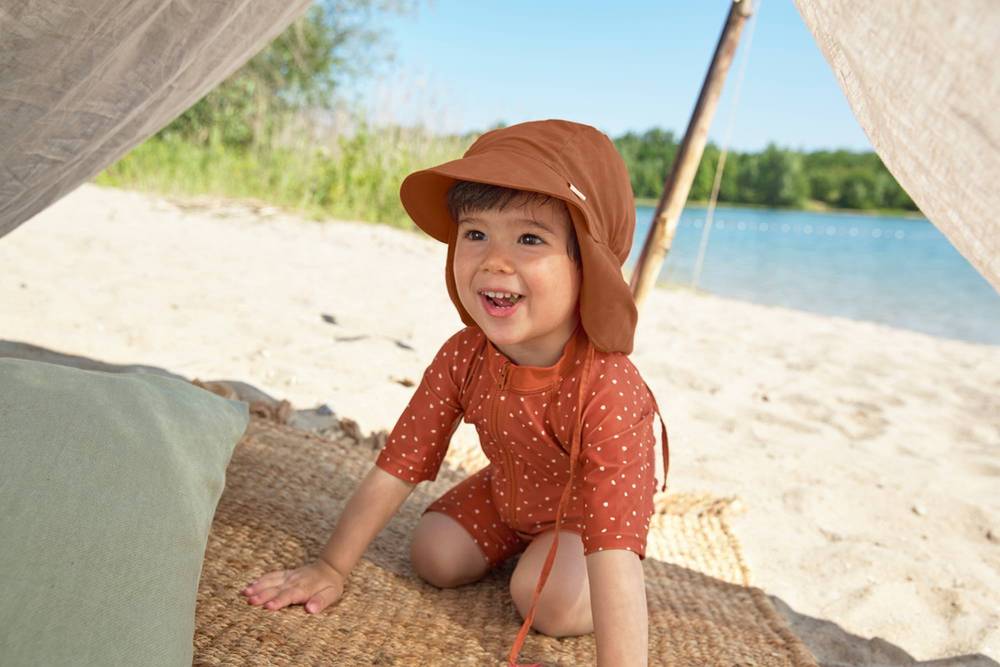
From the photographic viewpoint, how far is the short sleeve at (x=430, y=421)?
5.55 feet

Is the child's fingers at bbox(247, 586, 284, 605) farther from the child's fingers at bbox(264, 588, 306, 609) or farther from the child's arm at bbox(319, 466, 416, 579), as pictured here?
the child's arm at bbox(319, 466, 416, 579)

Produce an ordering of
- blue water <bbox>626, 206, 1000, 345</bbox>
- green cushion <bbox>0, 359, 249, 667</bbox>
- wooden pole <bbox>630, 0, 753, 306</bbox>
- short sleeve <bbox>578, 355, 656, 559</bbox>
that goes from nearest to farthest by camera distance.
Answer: green cushion <bbox>0, 359, 249, 667</bbox>
short sleeve <bbox>578, 355, 656, 559</bbox>
wooden pole <bbox>630, 0, 753, 306</bbox>
blue water <bbox>626, 206, 1000, 345</bbox>

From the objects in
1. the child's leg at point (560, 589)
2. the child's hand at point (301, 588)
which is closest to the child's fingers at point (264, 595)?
the child's hand at point (301, 588)

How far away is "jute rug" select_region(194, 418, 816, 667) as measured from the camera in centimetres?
139

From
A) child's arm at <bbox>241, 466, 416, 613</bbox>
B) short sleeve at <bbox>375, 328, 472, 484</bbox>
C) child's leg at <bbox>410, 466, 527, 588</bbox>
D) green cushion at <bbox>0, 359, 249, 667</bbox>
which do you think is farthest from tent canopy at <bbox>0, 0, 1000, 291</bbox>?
child's leg at <bbox>410, 466, 527, 588</bbox>

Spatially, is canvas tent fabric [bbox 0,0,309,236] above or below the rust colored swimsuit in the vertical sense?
above

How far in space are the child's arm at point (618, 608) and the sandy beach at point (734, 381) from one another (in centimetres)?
70

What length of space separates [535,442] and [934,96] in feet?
3.10

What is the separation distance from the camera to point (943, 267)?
16.8 m

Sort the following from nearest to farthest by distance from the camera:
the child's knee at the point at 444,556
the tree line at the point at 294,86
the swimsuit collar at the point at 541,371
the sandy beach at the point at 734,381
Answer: the swimsuit collar at the point at 541,371 → the child's knee at the point at 444,556 → the sandy beach at the point at 734,381 → the tree line at the point at 294,86

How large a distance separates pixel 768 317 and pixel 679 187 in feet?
14.9

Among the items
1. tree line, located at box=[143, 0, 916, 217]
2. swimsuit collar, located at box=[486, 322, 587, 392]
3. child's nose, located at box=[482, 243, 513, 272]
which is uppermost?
tree line, located at box=[143, 0, 916, 217]

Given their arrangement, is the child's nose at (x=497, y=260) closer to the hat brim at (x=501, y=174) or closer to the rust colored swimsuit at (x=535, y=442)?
the hat brim at (x=501, y=174)

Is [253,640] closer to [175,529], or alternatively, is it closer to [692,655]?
[175,529]
